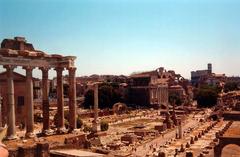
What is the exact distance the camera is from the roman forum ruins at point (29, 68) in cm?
2283

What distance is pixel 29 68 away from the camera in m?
24.1

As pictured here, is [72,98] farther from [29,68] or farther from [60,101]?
[29,68]

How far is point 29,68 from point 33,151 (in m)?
7.56

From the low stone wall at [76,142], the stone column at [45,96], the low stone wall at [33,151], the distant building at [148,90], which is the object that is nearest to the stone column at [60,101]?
the stone column at [45,96]

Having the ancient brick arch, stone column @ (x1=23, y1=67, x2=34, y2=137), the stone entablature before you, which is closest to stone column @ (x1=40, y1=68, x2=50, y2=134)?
the stone entablature

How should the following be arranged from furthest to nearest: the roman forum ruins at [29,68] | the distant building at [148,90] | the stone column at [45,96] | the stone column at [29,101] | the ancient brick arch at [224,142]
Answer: the distant building at [148,90], the stone column at [45,96], the stone column at [29,101], the ancient brick arch at [224,142], the roman forum ruins at [29,68]

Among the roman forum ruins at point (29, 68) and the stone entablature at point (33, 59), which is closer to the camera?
the stone entablature at point (33, 59)

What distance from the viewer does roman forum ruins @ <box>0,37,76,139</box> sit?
22.8 meters

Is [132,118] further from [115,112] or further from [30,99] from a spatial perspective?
[30,99]

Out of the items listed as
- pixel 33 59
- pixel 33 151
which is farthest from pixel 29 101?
pixel 33 151

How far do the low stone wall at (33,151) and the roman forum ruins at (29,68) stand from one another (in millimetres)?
4382

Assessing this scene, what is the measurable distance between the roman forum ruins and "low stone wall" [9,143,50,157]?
14.4 ft

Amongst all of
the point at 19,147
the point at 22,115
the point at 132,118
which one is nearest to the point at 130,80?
the point at 132,118

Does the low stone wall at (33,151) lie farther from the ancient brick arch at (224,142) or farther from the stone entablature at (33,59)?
the ancient brick arch at (224,142)
